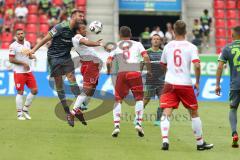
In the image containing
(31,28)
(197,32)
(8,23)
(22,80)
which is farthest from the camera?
(31,28)

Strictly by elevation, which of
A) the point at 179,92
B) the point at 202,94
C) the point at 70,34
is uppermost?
the point at 70,34

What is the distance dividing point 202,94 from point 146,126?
11.1 m

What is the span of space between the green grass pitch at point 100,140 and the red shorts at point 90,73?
1.09 meters

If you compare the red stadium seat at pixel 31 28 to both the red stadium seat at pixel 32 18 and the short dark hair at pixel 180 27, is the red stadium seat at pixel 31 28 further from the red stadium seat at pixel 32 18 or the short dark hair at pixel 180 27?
the short dark hair at pixel 180 27

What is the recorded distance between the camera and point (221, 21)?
36.3 m

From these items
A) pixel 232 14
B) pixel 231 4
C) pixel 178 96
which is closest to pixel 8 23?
pixel 232 14

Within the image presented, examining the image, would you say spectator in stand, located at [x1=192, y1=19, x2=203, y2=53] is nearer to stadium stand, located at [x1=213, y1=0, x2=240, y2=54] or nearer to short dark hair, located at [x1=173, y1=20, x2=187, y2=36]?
stadium stand, located at [x1=213, y1=0, x2=240, y2=54]

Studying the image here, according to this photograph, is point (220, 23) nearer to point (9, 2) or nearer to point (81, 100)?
point (9, 2)

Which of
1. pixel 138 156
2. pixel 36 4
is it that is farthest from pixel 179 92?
pixel 36 4

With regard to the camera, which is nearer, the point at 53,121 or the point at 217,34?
the point at 53,121

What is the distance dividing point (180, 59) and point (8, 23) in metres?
23.2

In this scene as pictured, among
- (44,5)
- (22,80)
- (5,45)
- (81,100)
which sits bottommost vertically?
(81,100)

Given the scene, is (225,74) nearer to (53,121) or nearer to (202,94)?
(202,94)

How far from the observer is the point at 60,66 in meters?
15.8
